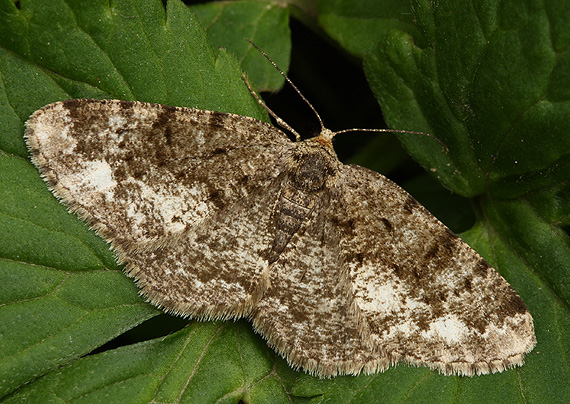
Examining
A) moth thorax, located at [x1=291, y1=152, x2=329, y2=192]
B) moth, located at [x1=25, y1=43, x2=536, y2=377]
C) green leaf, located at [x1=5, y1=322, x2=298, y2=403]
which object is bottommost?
green leaf, located at [x1=5, y1=322, x2=298, y2=403]

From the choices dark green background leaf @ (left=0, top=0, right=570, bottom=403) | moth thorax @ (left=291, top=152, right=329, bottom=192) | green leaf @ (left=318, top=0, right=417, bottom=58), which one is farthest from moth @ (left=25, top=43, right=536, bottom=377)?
green leaf @ (left=318, top=0, right=417, bottom=58)

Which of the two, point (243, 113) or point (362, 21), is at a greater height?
point (362, 21)

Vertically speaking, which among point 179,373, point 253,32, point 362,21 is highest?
point 362,21

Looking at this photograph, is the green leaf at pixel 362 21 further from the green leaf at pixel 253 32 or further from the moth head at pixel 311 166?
the moth head at pixel 311 166

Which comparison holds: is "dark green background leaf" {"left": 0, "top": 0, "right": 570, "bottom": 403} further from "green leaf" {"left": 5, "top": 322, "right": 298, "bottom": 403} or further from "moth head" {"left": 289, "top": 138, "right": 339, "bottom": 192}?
"moth head" {"left": 289, "top": 138, "right": 339, "bottom": 192}

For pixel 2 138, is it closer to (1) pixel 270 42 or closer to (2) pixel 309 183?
(2) pixel 309 183

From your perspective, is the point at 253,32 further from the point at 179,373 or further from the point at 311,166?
the point at 179,373

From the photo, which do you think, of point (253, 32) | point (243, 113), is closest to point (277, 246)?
point (243, 113)
